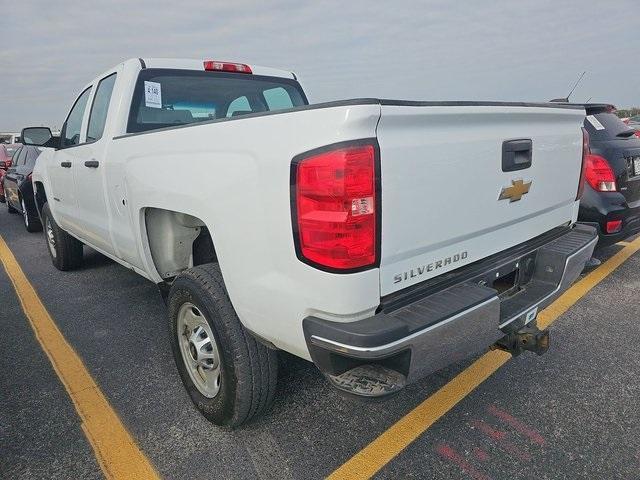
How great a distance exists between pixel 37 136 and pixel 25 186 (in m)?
4.05

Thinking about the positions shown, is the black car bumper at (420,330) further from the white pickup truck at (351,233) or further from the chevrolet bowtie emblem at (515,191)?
the chevrolet bowtie emblem at (515,191)

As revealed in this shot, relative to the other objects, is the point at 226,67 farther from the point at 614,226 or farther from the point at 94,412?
the point at 614,226

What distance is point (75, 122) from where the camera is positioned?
165 inches

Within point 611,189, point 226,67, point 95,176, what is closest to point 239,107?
point 226,67

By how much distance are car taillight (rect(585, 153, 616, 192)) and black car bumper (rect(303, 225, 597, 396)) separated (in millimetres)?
2402

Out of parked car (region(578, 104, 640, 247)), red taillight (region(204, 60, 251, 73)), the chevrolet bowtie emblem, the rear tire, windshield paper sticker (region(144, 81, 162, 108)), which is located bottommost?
the rear tire

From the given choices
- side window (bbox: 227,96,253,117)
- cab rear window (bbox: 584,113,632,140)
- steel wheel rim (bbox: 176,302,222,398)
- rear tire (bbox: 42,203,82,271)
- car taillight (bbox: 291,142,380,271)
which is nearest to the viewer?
car taillight (bbox: 291,142,380,271)

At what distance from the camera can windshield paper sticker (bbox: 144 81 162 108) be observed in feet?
10.2

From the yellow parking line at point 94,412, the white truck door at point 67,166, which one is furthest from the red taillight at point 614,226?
the white truck door at point 67,166

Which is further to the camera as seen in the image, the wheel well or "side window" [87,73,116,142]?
"side window" [87,73,116,142]

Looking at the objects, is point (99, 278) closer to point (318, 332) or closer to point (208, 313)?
point (208, 313)

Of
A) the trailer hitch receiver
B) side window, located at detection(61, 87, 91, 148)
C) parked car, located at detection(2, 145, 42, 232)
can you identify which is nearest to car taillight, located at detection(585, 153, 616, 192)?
the trailer hitch receiver

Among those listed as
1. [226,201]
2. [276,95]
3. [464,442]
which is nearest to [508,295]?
[464,442]

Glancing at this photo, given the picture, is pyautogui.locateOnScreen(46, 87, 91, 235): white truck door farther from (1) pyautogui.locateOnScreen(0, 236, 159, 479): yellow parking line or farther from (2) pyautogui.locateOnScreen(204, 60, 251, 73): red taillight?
(2) pyautogui.locateOnScreen(204, 60, 251, 73): red taillight
